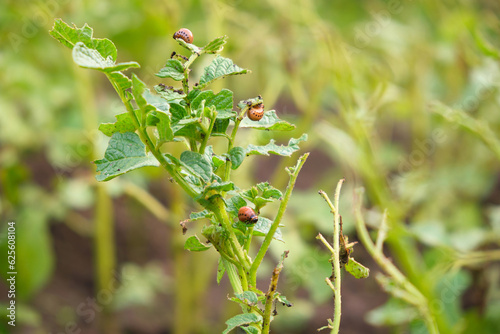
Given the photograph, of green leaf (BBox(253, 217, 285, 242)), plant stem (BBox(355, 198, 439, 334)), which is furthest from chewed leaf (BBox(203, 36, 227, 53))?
plant stem (BBox(355, 198, 439, 334))

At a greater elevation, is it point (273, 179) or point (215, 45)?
point (273, 179)

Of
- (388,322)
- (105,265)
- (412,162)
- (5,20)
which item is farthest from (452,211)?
(5,20)

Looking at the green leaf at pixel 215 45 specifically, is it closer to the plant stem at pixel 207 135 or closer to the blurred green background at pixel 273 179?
the plant stem at pixel 207 135

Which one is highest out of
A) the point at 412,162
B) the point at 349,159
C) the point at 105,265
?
the point at 412,162

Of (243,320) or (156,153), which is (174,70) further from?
(243,320)

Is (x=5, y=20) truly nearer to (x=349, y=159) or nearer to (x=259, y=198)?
(x=349, y=159)

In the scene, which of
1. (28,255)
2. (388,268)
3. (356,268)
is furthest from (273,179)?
(356,268)

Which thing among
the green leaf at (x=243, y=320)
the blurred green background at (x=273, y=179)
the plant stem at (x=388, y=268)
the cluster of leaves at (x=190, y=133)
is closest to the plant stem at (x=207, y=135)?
the cluster of leaves at (x=190, y=133)
